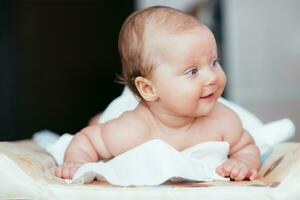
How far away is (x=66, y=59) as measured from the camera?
4273 mm

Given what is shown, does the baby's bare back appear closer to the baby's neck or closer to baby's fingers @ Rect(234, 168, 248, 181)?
the baby's neck

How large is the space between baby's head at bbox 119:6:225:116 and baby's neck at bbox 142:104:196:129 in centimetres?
4

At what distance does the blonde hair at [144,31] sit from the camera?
3.93 feet

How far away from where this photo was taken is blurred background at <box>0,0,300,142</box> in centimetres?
325

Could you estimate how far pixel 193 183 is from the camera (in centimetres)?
107

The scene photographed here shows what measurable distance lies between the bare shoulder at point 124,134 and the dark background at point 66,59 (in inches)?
107

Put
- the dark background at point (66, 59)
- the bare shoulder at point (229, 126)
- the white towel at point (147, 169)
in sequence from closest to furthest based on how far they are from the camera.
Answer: the white towel at point (147, 169), the bare shoulder at point (229, 126), the dark background at point (66, 59)

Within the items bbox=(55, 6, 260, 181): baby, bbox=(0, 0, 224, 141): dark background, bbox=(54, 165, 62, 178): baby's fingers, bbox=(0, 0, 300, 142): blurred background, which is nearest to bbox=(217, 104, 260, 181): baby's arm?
bbox=(55, 6, 260, 181): baby

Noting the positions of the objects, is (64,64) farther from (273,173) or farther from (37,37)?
(273,173)

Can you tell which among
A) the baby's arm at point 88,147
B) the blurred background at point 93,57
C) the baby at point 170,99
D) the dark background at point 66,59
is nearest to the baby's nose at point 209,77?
the baby at point 170,99

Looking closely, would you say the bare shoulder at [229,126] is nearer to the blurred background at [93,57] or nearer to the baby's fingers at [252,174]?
the baby's fingers at [252,174]

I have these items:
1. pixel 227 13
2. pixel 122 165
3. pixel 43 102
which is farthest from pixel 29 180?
pixel 43 102

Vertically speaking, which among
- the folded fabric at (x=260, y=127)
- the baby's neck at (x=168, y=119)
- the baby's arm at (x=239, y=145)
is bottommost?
the folded fabric at (x=260, y=127)

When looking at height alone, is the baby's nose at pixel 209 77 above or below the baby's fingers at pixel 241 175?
above
